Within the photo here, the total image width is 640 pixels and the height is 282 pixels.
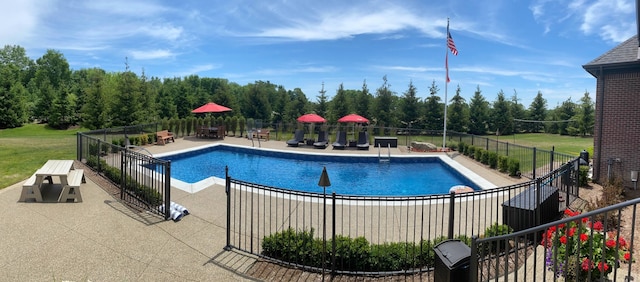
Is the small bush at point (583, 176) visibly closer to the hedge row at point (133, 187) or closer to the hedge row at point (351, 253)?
the hedge row at point (351, 253)

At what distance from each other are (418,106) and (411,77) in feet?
9.31

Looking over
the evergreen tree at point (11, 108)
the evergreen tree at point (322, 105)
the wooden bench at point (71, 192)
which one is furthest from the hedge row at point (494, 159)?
the evergreen tree at point (11, 108)

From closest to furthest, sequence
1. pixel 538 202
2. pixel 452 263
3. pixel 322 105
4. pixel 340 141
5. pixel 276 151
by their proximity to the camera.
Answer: pixel 452 263 → pixel 538 202 → pixel 276 151 → pixel 340 141 → pixel 322 105

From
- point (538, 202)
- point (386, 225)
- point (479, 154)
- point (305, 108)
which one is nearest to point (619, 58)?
point (479, 154)

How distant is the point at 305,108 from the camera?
35.2 meters

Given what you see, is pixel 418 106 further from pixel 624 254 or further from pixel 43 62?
pixel 43 62

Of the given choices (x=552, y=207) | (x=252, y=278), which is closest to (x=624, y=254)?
(x=552, y=207)

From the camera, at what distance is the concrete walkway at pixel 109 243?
4629 mm

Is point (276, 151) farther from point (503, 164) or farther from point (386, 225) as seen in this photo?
point (386, 225)

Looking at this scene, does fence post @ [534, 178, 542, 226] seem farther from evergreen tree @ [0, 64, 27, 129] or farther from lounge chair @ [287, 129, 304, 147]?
evergreen tree @ [0, 64, 27, 129]

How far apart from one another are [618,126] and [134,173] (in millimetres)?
13555

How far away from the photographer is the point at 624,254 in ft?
13.5

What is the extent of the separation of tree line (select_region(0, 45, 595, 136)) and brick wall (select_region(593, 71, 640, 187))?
55.4ft

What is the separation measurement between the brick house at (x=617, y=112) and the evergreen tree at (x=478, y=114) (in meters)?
23.9
